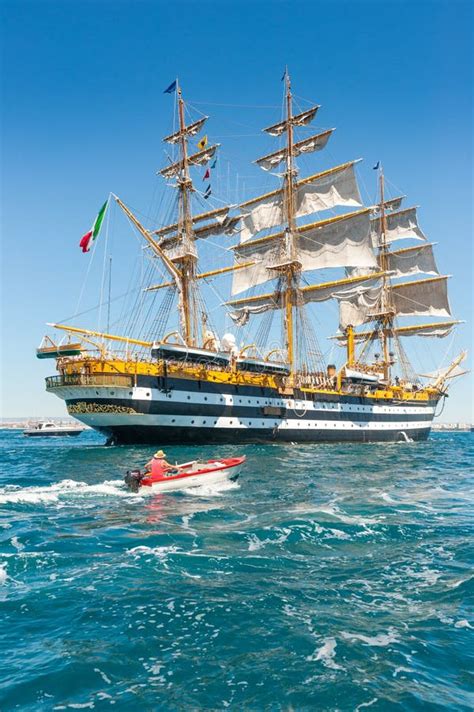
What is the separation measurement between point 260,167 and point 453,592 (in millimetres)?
55675

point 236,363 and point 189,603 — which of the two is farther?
point 236,363

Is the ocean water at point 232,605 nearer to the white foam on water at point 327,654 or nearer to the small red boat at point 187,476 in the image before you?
the white foam on water at point 327,654

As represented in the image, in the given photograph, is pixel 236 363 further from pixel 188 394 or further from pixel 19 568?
pixel 19 568

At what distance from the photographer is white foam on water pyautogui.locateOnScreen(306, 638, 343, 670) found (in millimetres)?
5992

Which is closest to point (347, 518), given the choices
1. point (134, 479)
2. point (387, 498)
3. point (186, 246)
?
point (387, 498)

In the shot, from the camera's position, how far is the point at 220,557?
9.85 metres

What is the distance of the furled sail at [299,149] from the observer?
5344 centimetres

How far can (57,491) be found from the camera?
16.7 m

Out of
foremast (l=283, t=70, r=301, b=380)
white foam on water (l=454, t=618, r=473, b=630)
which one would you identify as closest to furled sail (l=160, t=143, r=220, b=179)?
foremast (l=283, t=70, r=301, b=380)

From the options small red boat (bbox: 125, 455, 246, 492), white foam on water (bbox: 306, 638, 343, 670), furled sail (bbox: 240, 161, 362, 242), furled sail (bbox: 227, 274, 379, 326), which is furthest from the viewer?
furled sail (bbox: 227, 274, 379, 326)

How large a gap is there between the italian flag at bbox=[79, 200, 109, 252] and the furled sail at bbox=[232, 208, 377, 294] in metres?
22.8

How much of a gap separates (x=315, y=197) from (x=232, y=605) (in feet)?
170

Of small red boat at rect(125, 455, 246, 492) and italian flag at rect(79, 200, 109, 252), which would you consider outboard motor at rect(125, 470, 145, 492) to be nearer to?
small red boat at rect(125, 455, 246, 492)

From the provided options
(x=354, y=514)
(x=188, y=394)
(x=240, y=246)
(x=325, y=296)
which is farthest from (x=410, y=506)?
(x=240, y=246)
